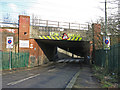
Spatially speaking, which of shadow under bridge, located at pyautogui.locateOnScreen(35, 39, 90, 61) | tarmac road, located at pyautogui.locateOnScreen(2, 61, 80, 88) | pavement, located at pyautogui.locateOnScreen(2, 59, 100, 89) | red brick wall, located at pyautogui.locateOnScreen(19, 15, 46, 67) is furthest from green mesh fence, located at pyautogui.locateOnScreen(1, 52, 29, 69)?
tarmac road, located at pyautogui.locateOnScreen(2, 61, 80, 88)

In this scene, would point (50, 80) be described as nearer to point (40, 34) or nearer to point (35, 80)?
point (35, 80)

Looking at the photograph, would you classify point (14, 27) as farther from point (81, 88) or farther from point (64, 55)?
point (64, 55)

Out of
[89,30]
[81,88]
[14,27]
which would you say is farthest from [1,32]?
[81,88]

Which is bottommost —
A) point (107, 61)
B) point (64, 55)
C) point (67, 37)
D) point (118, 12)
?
point (64, 55)

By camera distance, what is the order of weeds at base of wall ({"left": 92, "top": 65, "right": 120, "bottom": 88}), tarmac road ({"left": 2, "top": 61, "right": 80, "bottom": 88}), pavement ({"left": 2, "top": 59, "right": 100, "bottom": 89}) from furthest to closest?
tarmac road ({"left": 2, "top": 61, "right": 80, "bottom": 88}) → pavement ({"left": 2, "top": 59, "right": 100, "bottom": 89}) → weeds at base of wall ({"left": 92, "top": 65, "right": 120, "bottom": 88})

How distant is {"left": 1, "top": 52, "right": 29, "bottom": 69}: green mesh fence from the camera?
18.2m

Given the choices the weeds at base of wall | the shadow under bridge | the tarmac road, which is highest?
the shadow under bridge

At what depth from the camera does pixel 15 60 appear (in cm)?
1906

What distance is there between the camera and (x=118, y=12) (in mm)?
13422

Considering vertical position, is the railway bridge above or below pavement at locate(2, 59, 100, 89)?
above

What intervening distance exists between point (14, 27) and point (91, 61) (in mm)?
13756

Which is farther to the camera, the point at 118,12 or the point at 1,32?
the point at 1,32

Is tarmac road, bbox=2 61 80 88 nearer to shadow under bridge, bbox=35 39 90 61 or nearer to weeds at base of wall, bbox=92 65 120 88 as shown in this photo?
weeds at base of wall, bbox=92 65 120 88

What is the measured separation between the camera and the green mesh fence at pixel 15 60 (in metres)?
18.2
